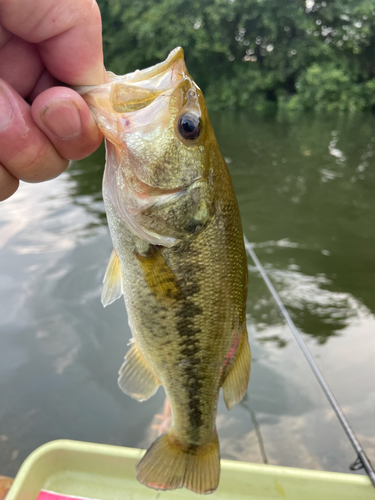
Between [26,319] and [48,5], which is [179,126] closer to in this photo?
[48,5]

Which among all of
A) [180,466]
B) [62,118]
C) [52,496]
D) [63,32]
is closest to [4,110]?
[62,118]

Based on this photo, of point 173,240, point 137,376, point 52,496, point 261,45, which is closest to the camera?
point 173,240

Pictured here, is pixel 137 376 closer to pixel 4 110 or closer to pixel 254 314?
pixel 4 110

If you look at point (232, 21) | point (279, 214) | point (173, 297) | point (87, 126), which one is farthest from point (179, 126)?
point (232, 21)

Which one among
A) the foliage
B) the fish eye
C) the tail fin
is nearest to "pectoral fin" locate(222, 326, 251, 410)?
the tail fin

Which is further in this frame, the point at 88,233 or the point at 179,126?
the point at 88,233

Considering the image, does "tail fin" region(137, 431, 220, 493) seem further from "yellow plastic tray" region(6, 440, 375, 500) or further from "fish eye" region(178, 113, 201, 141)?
"fish eye" region(178, 113, 201, 141)
